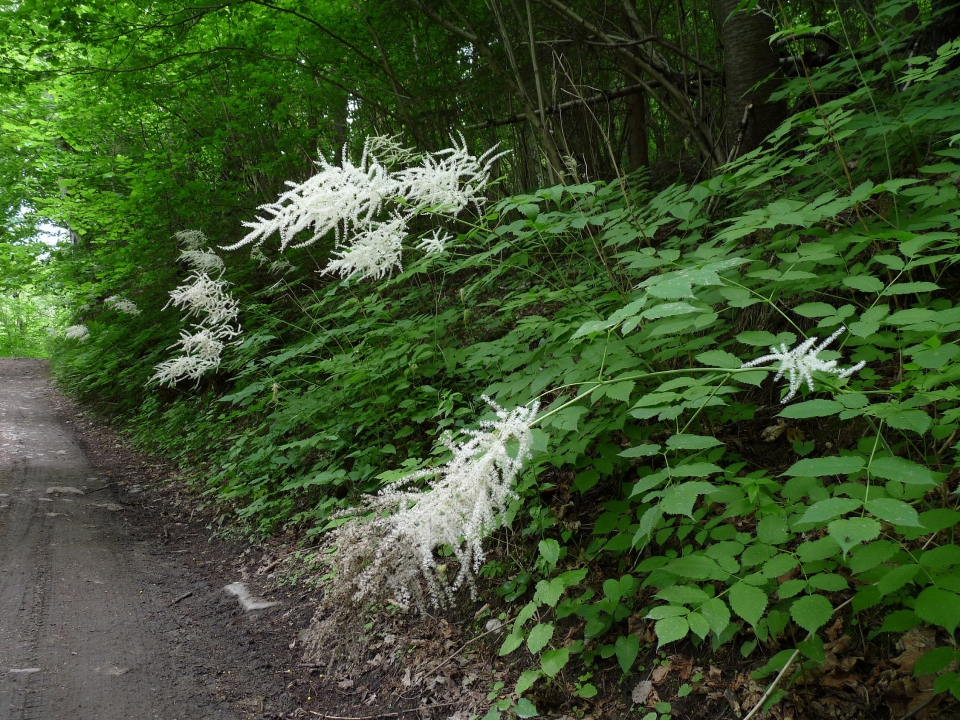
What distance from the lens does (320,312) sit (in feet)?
24.1

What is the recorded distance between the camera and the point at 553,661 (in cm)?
234

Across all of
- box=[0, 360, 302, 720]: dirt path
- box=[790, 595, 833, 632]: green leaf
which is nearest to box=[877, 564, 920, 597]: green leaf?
box=[790, 595, 833, 632]: green leaf

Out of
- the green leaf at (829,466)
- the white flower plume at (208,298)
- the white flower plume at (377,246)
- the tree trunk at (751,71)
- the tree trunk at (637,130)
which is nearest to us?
the green leaf at (829,466)

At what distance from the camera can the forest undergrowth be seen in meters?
1.71

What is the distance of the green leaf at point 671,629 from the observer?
170cm

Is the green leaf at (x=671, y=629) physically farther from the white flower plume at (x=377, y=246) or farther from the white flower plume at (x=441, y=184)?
the white flower plume at (x=377, y=246)

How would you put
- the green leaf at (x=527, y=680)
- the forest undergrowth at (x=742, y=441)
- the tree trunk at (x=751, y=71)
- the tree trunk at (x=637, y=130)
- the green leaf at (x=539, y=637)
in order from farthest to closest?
the tree trunk at (x=637, y=130) < the tree trunk at (x=751, y=71) < the green leaf at (x=527, y=680) < the green leaf at (x=539, y=637) < the forest undergrowth at (x=742, y=441)

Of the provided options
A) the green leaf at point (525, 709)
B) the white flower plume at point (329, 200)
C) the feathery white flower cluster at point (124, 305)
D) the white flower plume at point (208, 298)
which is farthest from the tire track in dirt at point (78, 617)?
the feathery white flower cluster at point (124, 305)

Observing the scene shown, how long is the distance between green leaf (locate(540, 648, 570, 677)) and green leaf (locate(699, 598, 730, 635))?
75 centimetres

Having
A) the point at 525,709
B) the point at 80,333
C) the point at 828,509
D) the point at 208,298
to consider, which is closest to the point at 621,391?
the point at 828,509

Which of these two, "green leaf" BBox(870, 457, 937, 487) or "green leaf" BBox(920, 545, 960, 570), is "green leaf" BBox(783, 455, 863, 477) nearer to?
"green leaf" BBox(870, 457, 937, 487)

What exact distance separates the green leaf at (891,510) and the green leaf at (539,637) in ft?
4.35

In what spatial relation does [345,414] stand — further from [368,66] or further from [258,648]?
[368,66]

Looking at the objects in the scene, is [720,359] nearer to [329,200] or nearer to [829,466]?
[829,466]
